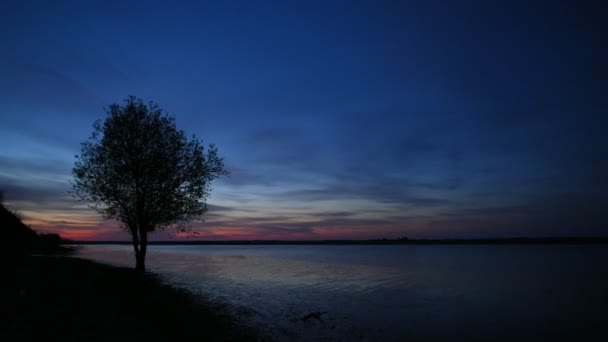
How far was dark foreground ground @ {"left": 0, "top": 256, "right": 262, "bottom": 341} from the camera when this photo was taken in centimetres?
1427

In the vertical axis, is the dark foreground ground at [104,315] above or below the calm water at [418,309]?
above

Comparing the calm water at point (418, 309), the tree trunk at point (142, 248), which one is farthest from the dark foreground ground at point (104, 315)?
the tree trunk at point (142, 248)

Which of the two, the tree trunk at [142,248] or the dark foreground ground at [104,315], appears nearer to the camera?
the dark foreground ground at [104,315]

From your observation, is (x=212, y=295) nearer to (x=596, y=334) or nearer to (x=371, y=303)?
(x=371, y=303)

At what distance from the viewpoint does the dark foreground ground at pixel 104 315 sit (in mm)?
14266

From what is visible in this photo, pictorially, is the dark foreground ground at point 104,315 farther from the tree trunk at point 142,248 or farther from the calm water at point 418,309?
the tree trunk at point 142,248

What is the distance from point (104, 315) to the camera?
17.7 metres

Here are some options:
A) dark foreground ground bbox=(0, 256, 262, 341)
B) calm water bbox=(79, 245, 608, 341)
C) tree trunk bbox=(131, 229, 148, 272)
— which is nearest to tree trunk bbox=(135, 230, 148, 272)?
tree trunk bbox=(131, 229, 148, 272)

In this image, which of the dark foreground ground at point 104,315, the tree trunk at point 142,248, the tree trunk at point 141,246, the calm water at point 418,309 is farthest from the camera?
the tree trunk at point 141,246

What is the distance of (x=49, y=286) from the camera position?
23812 mm

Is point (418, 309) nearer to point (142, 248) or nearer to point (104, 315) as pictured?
point (104, 315)

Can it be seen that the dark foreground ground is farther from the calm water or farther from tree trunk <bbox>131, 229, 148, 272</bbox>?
tree trunk <bbox>131, 229, 148, 272</bbox>

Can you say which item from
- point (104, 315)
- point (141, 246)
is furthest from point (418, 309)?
point (141, 246)

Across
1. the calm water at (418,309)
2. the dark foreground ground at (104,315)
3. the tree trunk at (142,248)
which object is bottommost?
the calm water at (418,309)
